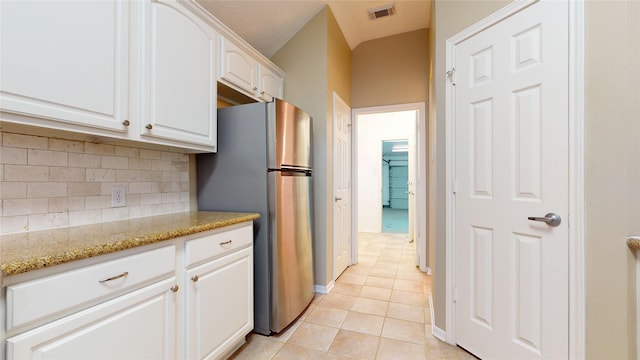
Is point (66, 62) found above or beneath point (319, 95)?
beneath

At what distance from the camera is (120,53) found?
125 cm

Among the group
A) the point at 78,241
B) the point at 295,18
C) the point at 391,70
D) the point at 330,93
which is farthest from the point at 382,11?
the point at 78,241

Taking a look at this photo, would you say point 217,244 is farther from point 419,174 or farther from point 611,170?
point 419,174

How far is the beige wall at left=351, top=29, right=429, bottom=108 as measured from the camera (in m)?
3.26

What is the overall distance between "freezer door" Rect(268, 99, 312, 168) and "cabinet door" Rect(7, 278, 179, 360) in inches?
40.0

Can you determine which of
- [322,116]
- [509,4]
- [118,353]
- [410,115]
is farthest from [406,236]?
[118,353]

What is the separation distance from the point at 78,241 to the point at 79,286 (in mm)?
201

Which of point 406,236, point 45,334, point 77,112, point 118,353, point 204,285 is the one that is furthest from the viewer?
point 406,236

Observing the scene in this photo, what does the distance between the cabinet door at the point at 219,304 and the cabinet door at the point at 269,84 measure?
1421mm

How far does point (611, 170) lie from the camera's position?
3.83 ft

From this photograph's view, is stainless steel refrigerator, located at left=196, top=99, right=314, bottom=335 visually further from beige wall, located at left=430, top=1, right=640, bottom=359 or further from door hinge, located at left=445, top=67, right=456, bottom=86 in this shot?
beige wall, located at left=430, top=1, right=640, bottom=359

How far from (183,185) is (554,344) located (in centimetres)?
242

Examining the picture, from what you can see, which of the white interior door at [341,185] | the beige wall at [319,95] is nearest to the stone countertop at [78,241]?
the beige wall at [319,95]

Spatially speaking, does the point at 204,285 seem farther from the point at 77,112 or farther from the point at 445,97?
the point at 445,97
